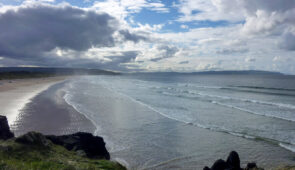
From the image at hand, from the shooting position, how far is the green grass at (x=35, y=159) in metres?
5.61

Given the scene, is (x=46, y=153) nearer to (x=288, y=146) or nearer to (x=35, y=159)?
(x=35, y=159)

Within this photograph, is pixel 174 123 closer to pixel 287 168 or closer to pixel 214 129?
pixel 214 129

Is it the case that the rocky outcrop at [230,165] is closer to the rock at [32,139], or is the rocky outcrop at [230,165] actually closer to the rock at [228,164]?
the rock at [228,164]

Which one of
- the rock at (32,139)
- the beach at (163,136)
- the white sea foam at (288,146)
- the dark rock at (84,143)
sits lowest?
the beach at (163,136)

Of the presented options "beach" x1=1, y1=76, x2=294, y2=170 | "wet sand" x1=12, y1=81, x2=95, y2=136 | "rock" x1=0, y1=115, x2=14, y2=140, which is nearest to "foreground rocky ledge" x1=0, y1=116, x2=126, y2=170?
"rock" x1=0, y1=115, x2=14, y2=140

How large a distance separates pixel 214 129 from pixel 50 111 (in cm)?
1540

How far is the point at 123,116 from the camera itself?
66.2 feet

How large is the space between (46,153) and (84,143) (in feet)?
9.32

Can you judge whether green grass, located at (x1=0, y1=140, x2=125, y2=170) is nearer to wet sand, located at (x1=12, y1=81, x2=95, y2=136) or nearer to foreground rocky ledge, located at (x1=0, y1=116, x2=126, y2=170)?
foreground rocky ledge, located at (x1=0, y1=116, x2=126, y2=170)

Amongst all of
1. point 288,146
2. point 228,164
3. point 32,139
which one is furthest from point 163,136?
point 32,139

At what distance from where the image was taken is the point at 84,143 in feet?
32.4

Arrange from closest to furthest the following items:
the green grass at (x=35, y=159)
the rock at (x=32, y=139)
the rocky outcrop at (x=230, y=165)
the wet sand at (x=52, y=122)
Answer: the green grass at (x=35, y=159), the rock at (x=32, y=139), the rocky outcrop at (x=230, y=165), the wet sand at (x=52, y=122)

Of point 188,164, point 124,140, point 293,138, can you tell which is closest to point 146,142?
point 124,140

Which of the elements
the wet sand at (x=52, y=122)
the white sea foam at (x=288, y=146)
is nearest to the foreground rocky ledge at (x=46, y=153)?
the wet sand at (x=52, y=122)
